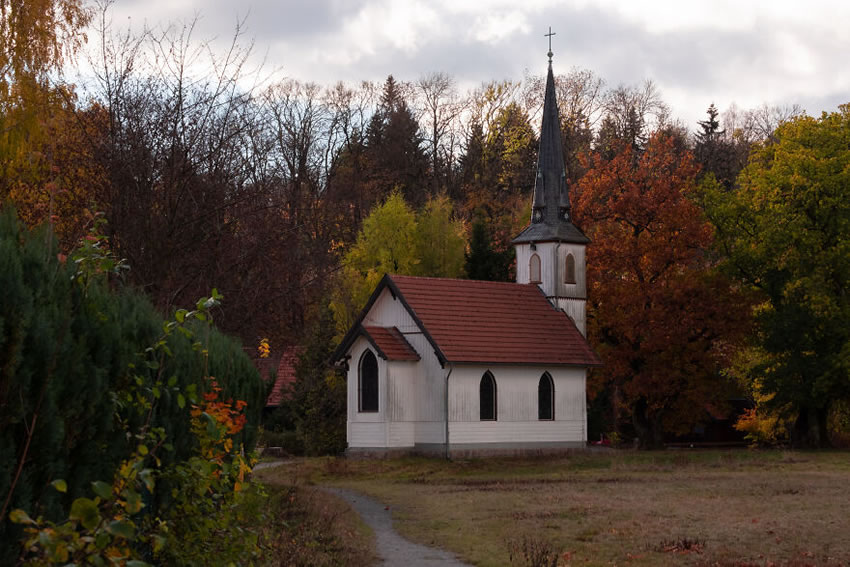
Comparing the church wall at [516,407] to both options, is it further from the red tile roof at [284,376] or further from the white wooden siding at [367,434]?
the red tile roof at [284,376]

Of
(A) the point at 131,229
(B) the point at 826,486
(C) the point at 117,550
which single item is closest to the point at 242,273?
(A) the point at 131,229

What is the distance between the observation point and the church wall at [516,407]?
37875mm

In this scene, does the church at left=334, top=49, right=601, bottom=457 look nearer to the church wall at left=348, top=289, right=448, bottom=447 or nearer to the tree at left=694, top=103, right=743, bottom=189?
the church wall at left=348, top=289, right=448, bottom=447

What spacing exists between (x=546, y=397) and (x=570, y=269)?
221 inches

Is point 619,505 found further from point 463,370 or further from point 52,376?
point 463,370

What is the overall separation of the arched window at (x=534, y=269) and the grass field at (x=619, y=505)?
8404mm

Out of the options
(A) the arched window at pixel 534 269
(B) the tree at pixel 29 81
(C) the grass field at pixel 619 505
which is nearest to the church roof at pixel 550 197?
(A) the arched window at pixel 534 269

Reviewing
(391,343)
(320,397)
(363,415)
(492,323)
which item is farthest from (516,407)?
(320,397)

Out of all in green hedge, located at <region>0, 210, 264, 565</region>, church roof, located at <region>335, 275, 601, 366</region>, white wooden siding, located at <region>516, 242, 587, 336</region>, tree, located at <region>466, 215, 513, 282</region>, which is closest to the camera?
green hedge, located at <region>0, 210, 264, 565</region>

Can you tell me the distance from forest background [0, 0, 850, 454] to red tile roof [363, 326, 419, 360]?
2.37m

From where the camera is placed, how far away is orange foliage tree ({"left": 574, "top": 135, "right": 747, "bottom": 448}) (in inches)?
1640

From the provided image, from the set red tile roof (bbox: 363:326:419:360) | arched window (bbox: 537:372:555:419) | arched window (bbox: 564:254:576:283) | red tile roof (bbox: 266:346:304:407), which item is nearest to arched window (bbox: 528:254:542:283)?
arched window (bbox: 564:254:576:283)

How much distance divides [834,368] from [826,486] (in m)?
15.7

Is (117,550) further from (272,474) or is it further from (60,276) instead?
(272,474)
